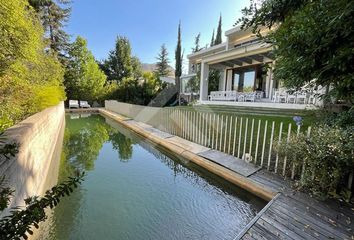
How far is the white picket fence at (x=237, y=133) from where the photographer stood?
4.34 meters

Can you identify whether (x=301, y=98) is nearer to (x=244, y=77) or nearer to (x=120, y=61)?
(x=244, y=77)

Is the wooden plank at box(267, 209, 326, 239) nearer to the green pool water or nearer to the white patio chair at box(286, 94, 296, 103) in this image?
the green pool water

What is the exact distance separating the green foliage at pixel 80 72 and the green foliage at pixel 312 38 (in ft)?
70.8

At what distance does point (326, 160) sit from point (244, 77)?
1141 centimetres

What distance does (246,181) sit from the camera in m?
4.18

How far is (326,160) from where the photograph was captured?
122 inches

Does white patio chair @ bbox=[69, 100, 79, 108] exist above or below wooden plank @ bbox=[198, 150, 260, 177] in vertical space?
above

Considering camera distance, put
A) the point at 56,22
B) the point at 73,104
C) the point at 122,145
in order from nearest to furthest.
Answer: the point at 122,145 < the point at 73,104 < the point at 56,22

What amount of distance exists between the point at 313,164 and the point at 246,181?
1.35 meters

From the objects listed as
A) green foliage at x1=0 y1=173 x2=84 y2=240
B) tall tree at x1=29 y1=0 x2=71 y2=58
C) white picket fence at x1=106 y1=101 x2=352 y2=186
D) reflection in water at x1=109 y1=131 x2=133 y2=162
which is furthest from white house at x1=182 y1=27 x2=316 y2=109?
tall tree at x1=29 y1=0 x2=71 y2=58

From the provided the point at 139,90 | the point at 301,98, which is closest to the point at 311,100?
the point at 301,98

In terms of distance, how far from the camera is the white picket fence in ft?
14.3

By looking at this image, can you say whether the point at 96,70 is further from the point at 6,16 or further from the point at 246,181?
the point at 246,181

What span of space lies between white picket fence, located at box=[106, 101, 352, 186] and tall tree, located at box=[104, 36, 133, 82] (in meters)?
22.5
